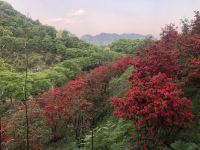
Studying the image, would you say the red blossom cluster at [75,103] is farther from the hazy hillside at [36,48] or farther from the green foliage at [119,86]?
the hazy hillside at [36,48]

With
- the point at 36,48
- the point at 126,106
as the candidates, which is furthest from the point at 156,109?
the point at 36,48

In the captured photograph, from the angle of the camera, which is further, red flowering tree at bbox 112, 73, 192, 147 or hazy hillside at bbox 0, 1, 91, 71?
hazy hillside at bbox 0, 1, 91, 71

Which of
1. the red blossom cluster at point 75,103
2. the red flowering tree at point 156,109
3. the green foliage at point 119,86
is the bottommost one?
the red blossom cluster at point 75,103

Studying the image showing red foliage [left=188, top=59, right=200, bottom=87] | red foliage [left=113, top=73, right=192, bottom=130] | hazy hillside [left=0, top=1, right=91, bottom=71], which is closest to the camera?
red foliage [left=113, top=73, right=192, bottom=130]

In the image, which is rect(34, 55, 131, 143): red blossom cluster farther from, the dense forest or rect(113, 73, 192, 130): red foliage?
rect(113, 73, 192, 130): red foliage

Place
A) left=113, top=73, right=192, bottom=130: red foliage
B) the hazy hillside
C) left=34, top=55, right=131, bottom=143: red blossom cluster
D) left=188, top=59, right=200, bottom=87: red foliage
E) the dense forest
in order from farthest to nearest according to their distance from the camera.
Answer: the hazy hillside, left=34, top=55, right=131, bottom=143: red blossom cluster, left=188, top=59, right=200, bottom=87: red foliage, the dense forest, left=113, top=73, right=192, bottom=130: red foliage

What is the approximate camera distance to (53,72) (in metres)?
48.0

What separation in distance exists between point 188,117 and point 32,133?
10.9 metres

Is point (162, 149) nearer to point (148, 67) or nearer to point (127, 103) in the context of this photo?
point (127, 103)

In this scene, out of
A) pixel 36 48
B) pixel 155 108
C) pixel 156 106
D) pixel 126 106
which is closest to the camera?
pixel 155 108

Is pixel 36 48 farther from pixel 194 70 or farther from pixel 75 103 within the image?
pixel 194 70

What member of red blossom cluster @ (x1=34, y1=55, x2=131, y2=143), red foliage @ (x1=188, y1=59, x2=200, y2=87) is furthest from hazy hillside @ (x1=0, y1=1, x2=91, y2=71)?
red foliage @ (x1=188, y1=59, x2=200, y2=87)

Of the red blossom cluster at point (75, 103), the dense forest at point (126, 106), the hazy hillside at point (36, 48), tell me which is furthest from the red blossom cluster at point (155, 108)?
the hazy hillside at point (36, 48)

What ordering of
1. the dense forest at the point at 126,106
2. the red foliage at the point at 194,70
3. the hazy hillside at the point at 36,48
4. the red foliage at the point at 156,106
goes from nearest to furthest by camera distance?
the red foliage at the point at 156,106
the dense forest at the point at 126,106
the red foliage at the point at 194,70
the hazy hillside at the point at 36,48
